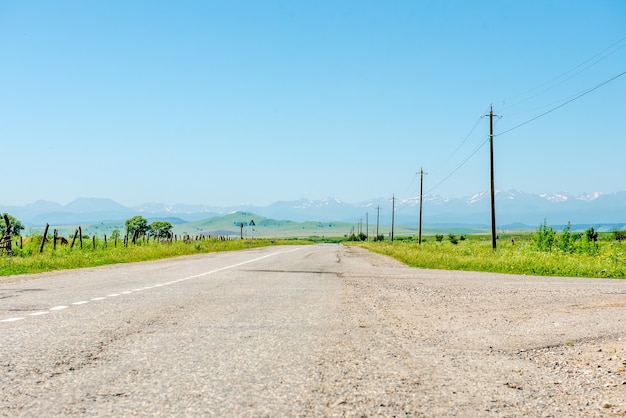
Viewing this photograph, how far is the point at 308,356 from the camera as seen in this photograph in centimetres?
684

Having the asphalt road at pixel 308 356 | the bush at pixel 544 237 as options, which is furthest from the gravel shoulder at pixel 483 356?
the bush at pixel 544 237

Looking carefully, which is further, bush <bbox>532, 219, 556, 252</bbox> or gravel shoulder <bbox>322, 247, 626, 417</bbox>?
bush <bbox>532, 219, 556, 252</bbox>

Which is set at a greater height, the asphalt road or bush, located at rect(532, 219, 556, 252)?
bush, located at rect(532, 219, 556, 252)

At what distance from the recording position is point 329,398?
5070 mm

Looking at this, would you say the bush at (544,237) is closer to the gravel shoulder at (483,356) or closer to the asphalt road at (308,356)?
the gravel shoulder at (483,356)

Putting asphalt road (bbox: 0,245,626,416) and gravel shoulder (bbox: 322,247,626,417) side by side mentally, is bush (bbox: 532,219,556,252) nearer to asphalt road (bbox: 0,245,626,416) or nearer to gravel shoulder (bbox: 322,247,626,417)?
gravel shoulder (bbox: 322,247,626,417)

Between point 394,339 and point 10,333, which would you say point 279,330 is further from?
point 10,333


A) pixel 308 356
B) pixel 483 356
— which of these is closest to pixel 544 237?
pixel 483 356

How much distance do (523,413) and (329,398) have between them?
158cm

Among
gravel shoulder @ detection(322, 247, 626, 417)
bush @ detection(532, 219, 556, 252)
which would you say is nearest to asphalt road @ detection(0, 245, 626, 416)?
gravel shoulder @ detection(322, 247, 626, 417)

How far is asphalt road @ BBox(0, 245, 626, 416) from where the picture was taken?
4.95 meters

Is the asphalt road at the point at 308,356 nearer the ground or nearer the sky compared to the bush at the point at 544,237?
nearer the ground

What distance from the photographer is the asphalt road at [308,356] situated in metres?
4.95

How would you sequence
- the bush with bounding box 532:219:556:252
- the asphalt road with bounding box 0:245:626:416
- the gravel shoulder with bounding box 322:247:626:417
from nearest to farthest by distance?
the asphalt road with bounding box 0:245:626:416 → the gravel shoulder with bounding box 322:247:626:417 → the bush with bounding box 532:219:556:252
